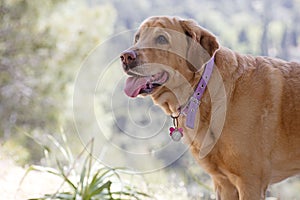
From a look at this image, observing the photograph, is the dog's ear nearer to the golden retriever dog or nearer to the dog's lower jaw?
the golden retriever dog

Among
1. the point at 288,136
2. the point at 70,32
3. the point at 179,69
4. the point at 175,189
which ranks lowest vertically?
the point at 175,189

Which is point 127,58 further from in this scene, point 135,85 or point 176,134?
point 176,134

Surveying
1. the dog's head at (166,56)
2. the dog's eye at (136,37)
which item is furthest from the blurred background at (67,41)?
the dog's head at (166,56)

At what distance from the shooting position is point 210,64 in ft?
6.48

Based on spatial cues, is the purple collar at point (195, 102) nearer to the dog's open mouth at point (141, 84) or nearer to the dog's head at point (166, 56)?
the dog's head at point (166, 56)

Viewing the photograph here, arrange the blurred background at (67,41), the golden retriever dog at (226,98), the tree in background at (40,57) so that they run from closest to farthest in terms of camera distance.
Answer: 1. the golden retriever dog at (226,98)
2. the blurred background at (67,41)
3. the tree in background at (40,57)

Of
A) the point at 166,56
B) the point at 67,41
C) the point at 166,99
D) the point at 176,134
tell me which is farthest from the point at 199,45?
the point at 67,41

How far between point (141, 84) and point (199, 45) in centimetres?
29

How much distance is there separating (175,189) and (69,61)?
2373 mm

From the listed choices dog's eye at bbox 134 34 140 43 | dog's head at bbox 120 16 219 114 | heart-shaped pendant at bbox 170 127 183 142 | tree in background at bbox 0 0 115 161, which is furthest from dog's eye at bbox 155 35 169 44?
tree in background at bbox 0 0 115 161

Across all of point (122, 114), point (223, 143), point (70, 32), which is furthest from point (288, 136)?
point (70, 32)

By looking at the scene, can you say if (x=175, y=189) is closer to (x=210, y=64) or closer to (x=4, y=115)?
(x=210, y=64)

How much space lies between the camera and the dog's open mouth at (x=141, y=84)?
77.6 inches

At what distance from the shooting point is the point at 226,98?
197 cm
